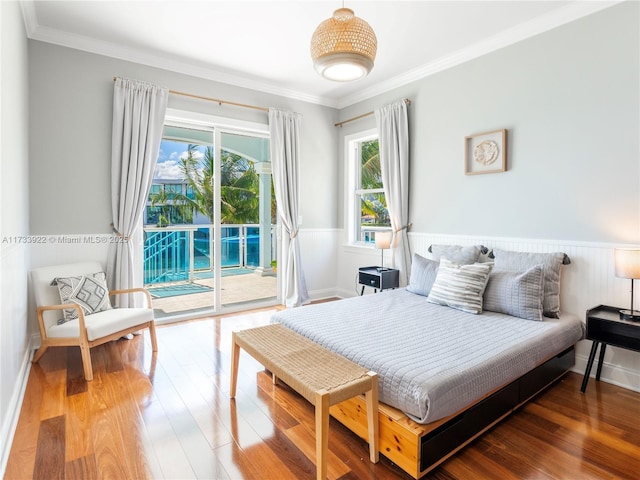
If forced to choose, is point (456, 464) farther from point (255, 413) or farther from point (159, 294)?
point (159, 294)

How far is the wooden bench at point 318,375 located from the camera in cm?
159

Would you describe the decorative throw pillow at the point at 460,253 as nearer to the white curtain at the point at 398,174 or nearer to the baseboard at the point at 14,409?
the white curtain at the point at 398,174

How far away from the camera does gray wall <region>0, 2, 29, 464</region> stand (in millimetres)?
1978

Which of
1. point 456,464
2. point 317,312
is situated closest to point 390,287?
point 317,312

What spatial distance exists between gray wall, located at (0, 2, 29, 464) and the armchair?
12 centimetres

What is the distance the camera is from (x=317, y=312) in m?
2.82

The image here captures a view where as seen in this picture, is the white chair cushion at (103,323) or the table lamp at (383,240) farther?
the table lamp at (383,240)

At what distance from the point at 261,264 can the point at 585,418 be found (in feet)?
12.2

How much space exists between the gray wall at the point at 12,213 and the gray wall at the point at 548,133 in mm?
3566

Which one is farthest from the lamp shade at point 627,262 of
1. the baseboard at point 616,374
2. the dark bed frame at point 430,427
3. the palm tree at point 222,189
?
the palm tree at point 222,189

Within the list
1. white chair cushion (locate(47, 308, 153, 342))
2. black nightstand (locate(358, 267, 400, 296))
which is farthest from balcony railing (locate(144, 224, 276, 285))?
black nightstand (locate(358, 267, 400, 296))

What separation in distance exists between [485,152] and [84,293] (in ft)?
12.5

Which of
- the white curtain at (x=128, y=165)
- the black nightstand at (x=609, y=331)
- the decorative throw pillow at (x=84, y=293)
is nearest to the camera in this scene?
the black nightstand at (x=609, y=331)

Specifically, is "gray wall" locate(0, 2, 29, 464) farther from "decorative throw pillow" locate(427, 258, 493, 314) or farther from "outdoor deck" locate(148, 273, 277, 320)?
"decorative throw pillow" locate(427, 258, 493, 314)
